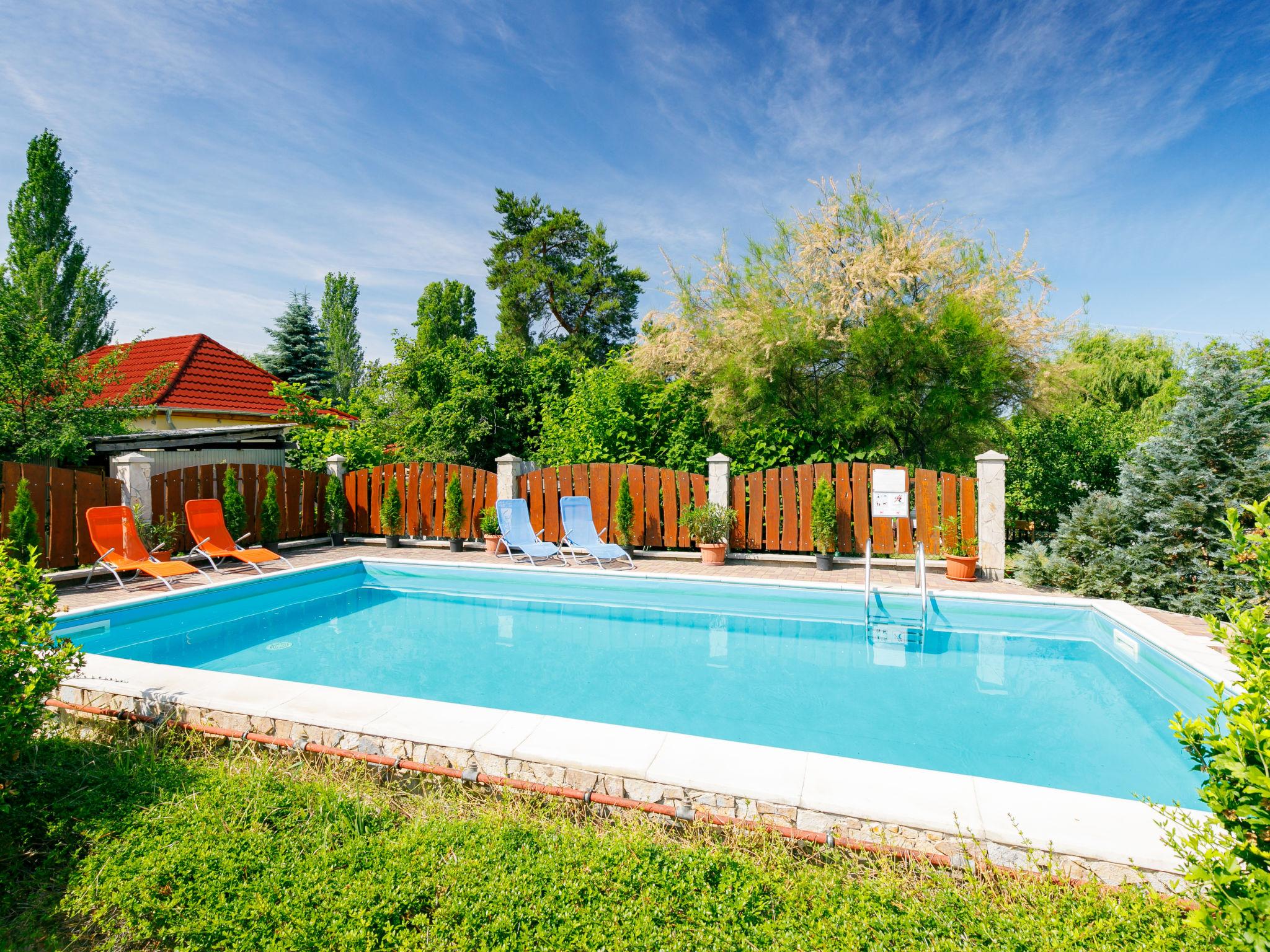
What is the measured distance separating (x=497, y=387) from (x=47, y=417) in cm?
787

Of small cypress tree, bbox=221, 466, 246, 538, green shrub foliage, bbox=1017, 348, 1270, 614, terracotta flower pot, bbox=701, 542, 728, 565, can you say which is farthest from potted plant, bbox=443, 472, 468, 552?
green shrub foliage, bbox=1017, 348, 1270, 614

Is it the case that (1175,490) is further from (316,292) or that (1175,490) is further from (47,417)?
(316,292)

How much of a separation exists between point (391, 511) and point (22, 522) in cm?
506

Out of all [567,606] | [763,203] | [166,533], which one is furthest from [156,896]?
[763,203]

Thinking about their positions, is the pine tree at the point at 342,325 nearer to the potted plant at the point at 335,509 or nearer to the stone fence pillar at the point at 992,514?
the potted plant at the point at 335,509

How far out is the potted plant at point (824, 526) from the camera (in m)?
9.13

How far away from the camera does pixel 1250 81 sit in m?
8.19

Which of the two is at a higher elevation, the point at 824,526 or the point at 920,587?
the point at 824,526

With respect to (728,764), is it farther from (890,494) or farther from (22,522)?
(22,522)

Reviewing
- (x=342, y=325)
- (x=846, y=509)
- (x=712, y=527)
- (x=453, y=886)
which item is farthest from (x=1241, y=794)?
(x=342, y=325)

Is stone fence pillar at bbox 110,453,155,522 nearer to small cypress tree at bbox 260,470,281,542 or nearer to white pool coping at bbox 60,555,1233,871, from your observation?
small cypress tree at bbox 260,470,281,542

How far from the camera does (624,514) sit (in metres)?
10.4

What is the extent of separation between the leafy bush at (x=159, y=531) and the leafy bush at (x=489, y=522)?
465 cm

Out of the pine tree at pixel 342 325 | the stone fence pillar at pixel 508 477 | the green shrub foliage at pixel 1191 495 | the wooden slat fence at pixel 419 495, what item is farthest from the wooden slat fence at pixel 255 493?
the pine tree at pixel 342 325
